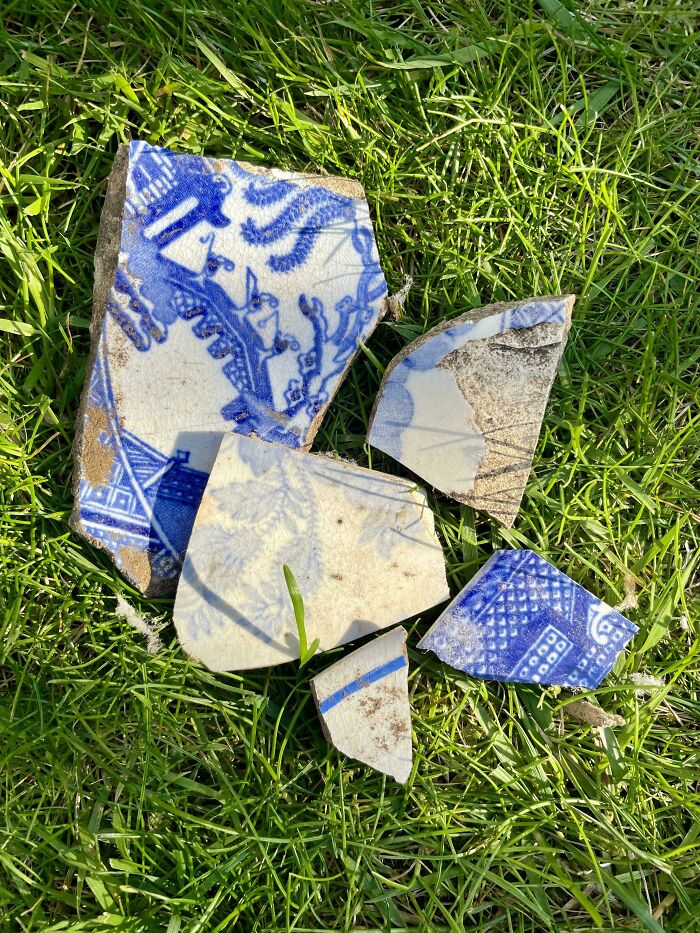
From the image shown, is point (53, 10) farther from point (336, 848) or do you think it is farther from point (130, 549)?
point (336, 848)

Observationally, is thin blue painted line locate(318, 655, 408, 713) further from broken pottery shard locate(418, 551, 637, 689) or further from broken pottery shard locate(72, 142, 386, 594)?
broken pottery shard locate(72, 142, 386, 594)

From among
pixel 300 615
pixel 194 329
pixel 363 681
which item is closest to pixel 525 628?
pixel 363 681

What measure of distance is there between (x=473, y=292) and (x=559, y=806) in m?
1.07

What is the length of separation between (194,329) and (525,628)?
880 millimetres

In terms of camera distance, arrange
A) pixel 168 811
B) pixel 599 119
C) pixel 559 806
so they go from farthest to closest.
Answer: pixel 599 119, pixel 559 806, pixel 168 811

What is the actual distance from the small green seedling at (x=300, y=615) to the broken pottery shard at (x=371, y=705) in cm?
5

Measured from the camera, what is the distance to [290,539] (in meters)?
1.47

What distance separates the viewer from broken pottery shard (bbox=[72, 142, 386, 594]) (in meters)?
1.47

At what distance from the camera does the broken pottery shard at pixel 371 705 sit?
1466 millimetres

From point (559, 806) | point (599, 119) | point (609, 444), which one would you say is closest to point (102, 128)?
point (599, 119)

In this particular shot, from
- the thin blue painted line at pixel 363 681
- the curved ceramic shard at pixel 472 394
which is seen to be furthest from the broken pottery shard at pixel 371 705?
the curved ceramic shard at pixel 472 394

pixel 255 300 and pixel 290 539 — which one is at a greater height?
pixel 255 300

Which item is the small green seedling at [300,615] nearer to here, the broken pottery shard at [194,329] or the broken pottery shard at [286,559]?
the broken pottery shard at [286,559]

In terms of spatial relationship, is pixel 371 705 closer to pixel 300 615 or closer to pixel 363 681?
pixel 363 681
